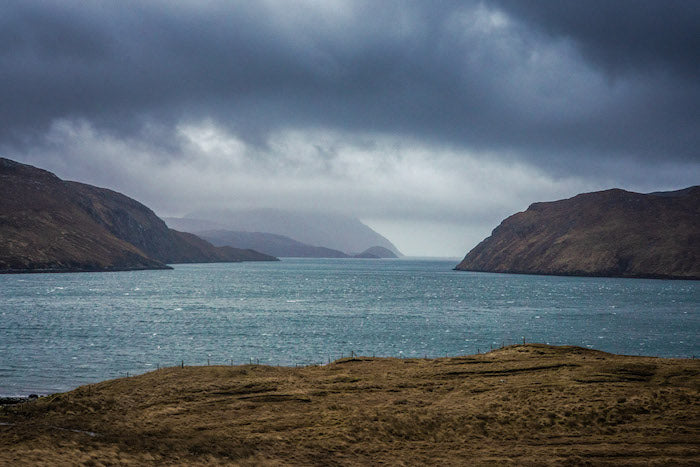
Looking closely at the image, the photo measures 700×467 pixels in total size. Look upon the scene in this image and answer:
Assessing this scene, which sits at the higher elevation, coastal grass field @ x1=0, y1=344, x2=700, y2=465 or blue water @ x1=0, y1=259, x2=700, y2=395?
coastal grass field @ x1=0, y1=344, x2=700, y2=465

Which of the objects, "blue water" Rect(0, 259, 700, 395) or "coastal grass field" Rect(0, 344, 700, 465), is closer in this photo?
"coastal grass field" Rect(0, 344, 700, 465)

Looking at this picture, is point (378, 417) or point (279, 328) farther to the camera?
point (279, 328)

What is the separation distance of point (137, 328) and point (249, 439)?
63633mm

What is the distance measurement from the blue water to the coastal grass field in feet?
61.4

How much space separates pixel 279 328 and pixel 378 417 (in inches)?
2276

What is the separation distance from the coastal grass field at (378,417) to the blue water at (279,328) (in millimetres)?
18714

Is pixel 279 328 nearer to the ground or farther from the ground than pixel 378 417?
nearer to the ground

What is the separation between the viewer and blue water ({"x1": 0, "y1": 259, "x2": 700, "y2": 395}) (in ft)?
188

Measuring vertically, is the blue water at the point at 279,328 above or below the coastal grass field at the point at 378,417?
below

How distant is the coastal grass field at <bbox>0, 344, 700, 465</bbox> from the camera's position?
21.6m

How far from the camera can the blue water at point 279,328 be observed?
57344 mm

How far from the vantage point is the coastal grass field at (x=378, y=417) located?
2164 centimetres

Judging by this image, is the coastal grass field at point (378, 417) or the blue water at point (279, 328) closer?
the coastal grass field at point (378, 417)

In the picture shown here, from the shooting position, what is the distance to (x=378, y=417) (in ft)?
86.3
